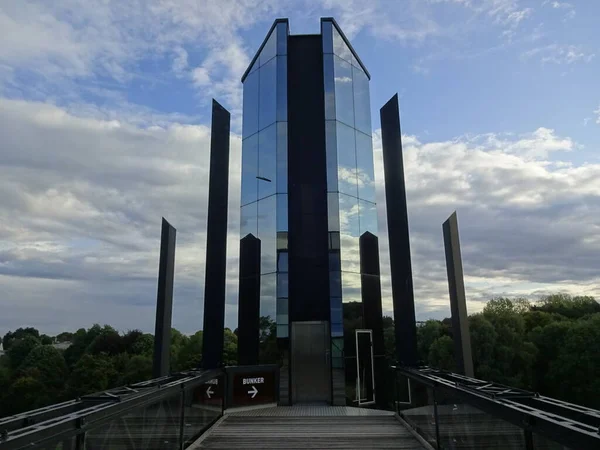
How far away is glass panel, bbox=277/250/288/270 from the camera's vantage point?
42.3 feet

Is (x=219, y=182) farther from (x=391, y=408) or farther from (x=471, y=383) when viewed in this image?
(x=471, y=383)

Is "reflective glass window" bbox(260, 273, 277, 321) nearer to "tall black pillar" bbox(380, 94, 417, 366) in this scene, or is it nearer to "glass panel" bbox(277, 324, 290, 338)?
"glass panel" bbox(277, 324, 290, 338)

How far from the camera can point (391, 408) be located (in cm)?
1217

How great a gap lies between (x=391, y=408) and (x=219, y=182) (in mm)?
8227

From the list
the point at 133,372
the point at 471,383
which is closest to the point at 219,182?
the point at 471,383

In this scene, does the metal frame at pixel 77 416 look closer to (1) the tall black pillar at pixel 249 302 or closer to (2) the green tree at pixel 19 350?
(1) the tall black pillar at pixel 249 302

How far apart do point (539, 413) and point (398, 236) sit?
30.4ft

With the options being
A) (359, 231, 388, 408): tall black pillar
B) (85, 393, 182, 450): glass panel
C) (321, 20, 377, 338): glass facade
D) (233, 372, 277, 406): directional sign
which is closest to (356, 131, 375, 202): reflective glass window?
(321, 20, 377, 338): glass facade

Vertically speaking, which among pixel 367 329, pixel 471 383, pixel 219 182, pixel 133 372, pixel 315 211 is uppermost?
pixel 219 182

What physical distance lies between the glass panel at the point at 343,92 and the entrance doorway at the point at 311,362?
21.6 feet

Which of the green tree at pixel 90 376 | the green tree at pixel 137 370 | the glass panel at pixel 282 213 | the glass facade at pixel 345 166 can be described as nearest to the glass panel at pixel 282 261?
the glass panel at pixel 282 213

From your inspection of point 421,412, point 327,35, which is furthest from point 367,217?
point 421,412

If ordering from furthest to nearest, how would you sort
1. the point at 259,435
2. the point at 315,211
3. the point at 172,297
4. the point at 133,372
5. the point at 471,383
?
the point at 133,372, the point at 315,211, the point at 172,297, the point at 259,435, the point at 471,383

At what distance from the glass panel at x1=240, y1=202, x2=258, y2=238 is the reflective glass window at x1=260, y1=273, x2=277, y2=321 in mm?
1482
